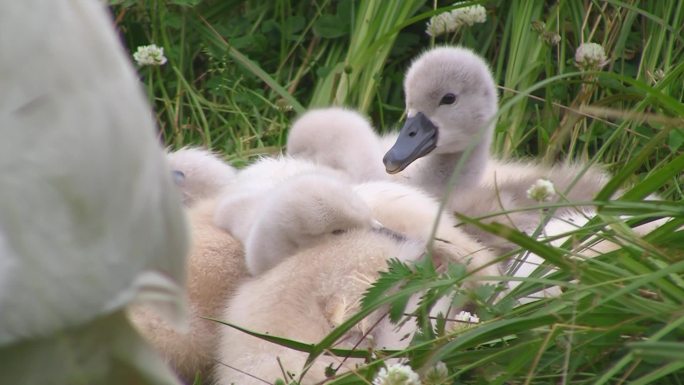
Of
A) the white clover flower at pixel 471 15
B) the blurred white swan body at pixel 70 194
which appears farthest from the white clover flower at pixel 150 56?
the blurred white swan body at pixel 70 194

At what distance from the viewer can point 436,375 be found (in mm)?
2143

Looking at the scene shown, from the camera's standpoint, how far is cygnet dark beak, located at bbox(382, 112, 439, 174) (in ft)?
10.6

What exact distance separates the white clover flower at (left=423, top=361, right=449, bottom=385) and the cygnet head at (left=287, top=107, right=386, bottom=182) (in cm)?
120

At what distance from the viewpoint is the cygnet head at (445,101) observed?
3361 mm

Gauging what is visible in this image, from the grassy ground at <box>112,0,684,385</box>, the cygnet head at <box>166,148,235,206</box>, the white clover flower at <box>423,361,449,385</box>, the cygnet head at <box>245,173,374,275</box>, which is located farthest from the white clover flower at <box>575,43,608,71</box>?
the white clover flower at <box>423,361,449,385</box>

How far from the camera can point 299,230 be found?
8.82 ft

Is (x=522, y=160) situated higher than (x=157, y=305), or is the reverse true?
(x=157, y=305)

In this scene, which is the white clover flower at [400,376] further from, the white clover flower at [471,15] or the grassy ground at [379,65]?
the white clover flower at [471,15]

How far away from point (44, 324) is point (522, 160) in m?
2.46

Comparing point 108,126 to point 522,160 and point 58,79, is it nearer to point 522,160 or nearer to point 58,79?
point 58,79

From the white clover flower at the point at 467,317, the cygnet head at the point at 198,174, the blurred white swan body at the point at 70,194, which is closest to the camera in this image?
the blurred white swan body at the point at 70,194

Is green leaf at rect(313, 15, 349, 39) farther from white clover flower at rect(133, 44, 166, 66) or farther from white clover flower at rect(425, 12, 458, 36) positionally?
white clover flower at rect(133, 44, 166, 66)

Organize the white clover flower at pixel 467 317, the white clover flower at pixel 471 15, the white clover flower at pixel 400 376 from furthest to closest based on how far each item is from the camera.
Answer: the white clover flower at pixel 471 15 → the white clover flower at pixel 467 317 → the white clover flower at pixel 400 376

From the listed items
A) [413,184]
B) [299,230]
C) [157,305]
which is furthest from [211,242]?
[157,305]
